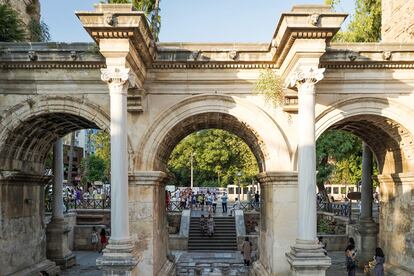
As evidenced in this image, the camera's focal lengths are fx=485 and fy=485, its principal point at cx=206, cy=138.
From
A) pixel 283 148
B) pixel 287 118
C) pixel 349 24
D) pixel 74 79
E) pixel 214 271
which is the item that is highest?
pixel 349 24

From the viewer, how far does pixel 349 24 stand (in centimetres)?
2877

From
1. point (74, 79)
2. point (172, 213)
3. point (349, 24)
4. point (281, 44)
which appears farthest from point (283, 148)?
point (349, 24)

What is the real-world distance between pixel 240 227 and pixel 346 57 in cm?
1369

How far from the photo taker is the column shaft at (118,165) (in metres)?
10.4

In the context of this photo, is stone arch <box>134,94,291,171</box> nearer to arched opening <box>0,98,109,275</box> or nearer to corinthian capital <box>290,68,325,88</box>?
arched opening <box>0,98,109,275</box>

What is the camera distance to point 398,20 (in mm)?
16109

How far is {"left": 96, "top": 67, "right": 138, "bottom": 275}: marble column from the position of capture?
33.8 ft

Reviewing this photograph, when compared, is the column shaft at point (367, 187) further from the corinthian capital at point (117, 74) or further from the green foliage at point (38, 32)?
the green foliage at point (38, 32)

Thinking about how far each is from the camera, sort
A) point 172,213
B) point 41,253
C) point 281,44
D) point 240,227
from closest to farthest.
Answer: point 281,44 < point 41,253 < point 240,227 < point 172,213

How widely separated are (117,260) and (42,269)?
5855 mm

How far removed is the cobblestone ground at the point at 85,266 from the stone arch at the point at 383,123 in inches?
370

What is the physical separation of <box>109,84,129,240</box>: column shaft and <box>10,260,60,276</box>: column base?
4800 mm

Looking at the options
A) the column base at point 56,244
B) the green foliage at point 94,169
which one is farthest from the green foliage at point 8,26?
the green foliage at point 94,169

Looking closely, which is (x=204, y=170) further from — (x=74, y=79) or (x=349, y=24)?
(x=74, y=79)
